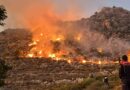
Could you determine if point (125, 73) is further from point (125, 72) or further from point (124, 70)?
point (124, 70)

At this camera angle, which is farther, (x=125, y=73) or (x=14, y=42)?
(x=14, y=42)

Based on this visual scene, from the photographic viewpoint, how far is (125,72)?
18.9 metres

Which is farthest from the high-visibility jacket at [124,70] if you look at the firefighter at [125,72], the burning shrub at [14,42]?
the burning shrub at [14,42]

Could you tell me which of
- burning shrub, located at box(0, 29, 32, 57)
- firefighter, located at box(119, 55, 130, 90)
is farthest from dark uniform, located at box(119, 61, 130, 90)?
burning shrub, located at box(0, 29, 32, 57)

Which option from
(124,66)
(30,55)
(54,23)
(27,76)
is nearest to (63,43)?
(30,55)

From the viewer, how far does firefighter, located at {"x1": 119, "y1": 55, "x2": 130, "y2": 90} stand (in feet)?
61.7

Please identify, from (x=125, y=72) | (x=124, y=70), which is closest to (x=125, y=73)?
(x=125, y=72)

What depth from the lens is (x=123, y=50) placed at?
143 m

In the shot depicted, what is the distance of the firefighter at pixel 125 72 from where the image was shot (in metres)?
18.8

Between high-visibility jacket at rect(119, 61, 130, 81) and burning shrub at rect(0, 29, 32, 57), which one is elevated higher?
burning shrub at rect(0, 29, 32, 57)

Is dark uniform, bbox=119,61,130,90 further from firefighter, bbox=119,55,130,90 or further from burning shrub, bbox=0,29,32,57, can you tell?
burning shrub, bbox=0,29,32,57

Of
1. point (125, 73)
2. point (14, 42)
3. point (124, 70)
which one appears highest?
point (14, 42)

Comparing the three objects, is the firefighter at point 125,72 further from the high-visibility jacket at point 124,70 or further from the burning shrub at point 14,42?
the burning shrub at point 14,42

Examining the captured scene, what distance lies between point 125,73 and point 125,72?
0.15 ft
